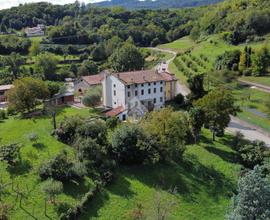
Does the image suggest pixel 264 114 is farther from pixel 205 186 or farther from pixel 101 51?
pixel 101 51

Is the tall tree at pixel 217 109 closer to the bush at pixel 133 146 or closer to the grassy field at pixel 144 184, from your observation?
the grassy field at pixel 144 184

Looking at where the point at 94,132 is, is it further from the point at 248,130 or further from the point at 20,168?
the point at 248,130

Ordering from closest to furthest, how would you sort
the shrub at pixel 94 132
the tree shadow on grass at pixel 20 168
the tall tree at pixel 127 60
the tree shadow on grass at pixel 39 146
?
the tree shadow on grass at pixel 20 168 < the tree shadow on grass at pixel 39 146 < the shrub at pixel 94 132 < the tall tree at pixel 127 60

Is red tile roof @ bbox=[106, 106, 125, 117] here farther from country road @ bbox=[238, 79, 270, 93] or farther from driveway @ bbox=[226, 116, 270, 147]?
country road @ bbox=[238, 79, 270, 93]

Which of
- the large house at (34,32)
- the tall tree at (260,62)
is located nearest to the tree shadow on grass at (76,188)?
the tall tree at (260,62)

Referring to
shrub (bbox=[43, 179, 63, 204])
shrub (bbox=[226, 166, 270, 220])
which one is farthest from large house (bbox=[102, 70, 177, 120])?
shrub (bbox=[226, 166, 270, 220])

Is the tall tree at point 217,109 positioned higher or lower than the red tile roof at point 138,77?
lower

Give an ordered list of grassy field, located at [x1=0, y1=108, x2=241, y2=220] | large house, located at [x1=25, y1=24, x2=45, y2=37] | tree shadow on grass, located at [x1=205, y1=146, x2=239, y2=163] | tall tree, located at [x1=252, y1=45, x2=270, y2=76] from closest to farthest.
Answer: grassy field, located at [x1=0, y1=108, x2=241, y2=220] → tree shadow on grass, located at [x1=205, y1=146, x2=239, y2=163] → tall tree, located at [x1=252, y1=45, x2=270, y2=76] → large house, located at [x1=25, y1=24, x2=45, y2=37]
